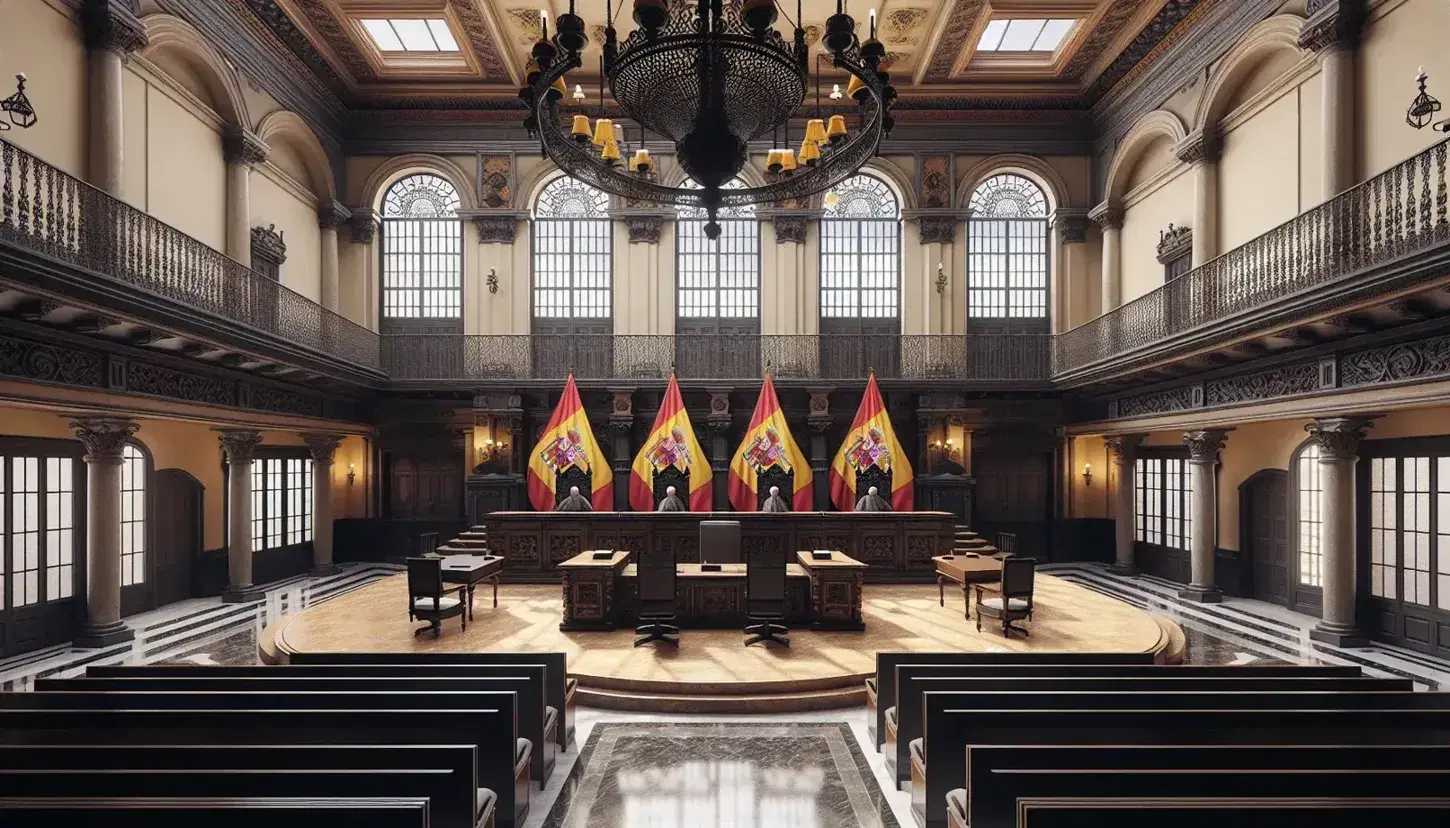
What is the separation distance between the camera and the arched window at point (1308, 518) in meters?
11.2

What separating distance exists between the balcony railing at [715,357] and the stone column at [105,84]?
6.45 m

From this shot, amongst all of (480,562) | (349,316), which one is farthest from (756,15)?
(349,316)

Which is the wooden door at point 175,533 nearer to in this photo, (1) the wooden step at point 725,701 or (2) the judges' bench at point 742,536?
(2) the judges' bench at point 742,536

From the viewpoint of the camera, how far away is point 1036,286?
656 inches

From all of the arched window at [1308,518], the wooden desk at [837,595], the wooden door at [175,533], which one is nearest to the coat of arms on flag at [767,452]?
the wooden desk at [837,595]

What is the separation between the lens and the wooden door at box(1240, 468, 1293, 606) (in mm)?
11992

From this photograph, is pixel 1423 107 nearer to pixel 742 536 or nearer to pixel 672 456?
pixel 742 536

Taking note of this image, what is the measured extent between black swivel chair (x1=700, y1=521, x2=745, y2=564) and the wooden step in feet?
10.5

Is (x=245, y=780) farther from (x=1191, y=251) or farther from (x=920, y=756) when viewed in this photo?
(x=1191, y=251)

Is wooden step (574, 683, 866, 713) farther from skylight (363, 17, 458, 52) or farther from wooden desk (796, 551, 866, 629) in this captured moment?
skylight (363, 17, 458, 52)

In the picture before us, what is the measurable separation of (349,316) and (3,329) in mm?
9133

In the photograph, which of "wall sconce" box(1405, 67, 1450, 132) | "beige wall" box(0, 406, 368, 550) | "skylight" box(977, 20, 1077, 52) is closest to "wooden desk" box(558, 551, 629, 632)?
"beige wall" box(0, 406, 368, 550)

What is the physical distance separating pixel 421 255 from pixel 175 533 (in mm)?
7365

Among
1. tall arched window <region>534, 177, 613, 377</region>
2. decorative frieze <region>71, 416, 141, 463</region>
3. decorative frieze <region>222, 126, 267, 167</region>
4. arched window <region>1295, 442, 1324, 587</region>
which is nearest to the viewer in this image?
decorative frieze <region>71, 416, 141, 463</region>
